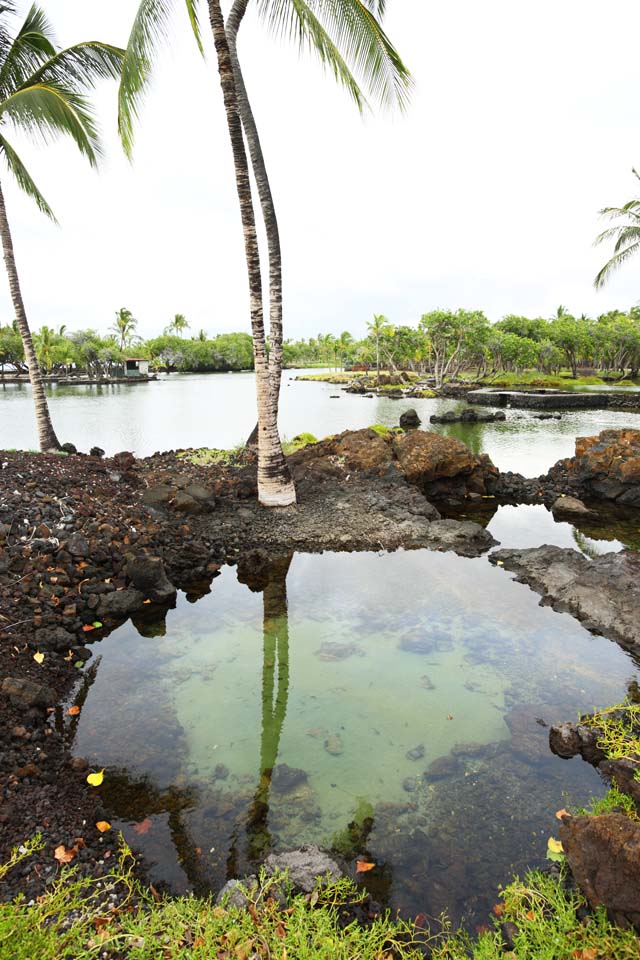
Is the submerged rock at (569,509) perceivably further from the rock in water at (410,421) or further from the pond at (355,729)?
the rock in water at (410,421)

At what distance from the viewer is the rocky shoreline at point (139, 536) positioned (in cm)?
418

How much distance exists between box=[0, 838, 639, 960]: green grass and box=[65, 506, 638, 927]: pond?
24 cm

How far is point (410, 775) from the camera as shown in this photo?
4477 millimetres

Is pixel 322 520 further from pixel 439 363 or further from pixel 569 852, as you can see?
pixel 439 363

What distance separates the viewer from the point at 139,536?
30.2 ft

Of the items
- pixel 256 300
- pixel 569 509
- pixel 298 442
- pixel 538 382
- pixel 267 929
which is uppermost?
pixel 256 300

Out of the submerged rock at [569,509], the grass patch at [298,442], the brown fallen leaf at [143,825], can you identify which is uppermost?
the grass patch at [298,442]

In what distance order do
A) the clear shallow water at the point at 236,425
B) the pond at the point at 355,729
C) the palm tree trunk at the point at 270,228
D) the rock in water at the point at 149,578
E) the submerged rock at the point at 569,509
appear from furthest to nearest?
the clear shallow water at the point at 236,425 → the submerged rock at the point at 569,509 → the palm tree trunk at the point at 270,228 → the rock in water at the point at 149,578 → the pond at the point at 355,729

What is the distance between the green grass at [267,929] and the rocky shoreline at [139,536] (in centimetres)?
31

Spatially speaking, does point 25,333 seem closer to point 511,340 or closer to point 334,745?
point 334,745

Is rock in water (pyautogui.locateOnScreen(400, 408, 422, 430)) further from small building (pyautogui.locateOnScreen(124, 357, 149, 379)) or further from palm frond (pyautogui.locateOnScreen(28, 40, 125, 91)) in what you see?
small building (pyautogui.locateOnScreen(124, 357, 149, 379))

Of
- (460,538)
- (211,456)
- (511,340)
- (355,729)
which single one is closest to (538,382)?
(511,340)

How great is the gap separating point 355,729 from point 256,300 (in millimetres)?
8262

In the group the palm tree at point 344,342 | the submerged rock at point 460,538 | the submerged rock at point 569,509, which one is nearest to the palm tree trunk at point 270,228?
the submerged rock at point 460,538
